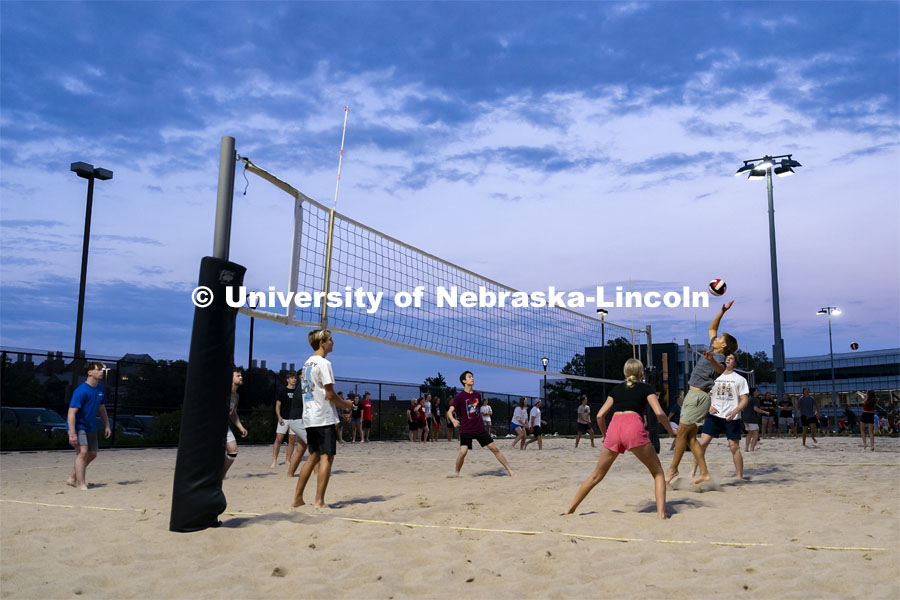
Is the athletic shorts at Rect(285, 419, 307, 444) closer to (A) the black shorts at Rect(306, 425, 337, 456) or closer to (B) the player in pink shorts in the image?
(A) the black shorts at Rect(306, 425, 337, 456)

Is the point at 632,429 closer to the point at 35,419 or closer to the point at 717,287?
the point at 717,287

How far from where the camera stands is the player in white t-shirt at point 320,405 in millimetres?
5922

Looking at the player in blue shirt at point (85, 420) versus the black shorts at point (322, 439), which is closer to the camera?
the black shorts at point (322, 439)

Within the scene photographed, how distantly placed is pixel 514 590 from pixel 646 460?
7.30ft

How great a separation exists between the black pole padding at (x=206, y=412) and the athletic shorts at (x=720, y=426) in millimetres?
5185

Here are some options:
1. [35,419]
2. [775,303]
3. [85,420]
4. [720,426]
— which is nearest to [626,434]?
[720,426]

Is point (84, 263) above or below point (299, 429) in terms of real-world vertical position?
above

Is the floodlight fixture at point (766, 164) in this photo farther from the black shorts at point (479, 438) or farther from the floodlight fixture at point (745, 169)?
the black shorts at point (479, 438)

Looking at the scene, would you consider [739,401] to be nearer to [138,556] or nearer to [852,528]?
[852,528]

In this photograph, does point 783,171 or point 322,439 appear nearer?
point 322,439

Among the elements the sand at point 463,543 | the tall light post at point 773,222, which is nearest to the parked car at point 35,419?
the sand at point 463,543

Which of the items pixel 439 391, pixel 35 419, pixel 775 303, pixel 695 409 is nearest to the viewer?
pixel 695 409

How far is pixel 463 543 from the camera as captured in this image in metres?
4.75

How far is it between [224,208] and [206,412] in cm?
161
